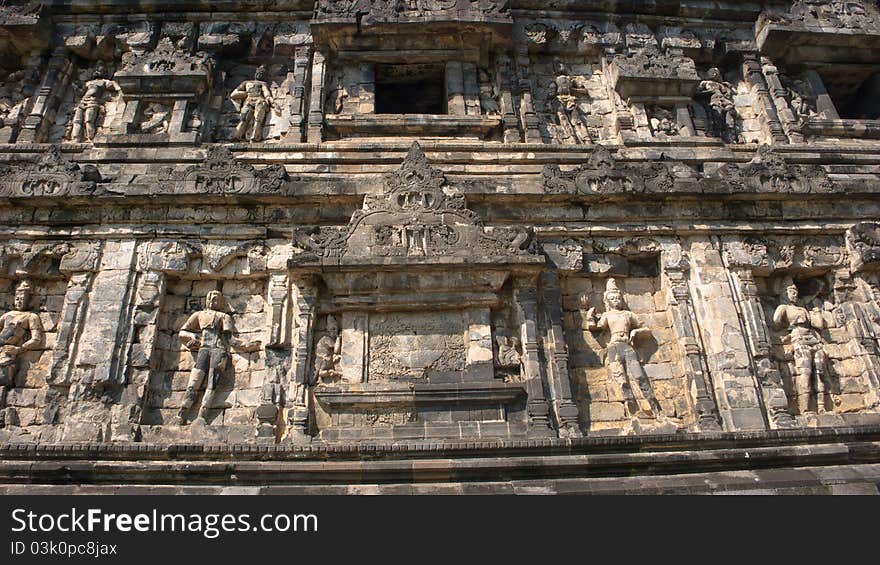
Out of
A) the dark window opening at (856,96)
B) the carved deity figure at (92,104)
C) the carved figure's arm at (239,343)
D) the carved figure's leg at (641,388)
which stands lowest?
the carved figure's leg at (641,388)

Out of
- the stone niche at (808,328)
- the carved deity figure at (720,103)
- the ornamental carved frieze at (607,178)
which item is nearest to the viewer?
the stone niche at (808,328)

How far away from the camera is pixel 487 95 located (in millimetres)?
11094

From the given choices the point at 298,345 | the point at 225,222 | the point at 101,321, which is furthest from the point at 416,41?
the point at 101,321

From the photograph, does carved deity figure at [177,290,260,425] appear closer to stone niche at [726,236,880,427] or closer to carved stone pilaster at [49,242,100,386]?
carved stone pilaster at [49,242,100,386]

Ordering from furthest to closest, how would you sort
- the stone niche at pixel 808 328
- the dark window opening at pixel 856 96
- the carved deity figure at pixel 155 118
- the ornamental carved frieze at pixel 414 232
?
the dark window opening at pixel 856 96 < the carved deity figure at pixel 155 118 < the ornamental carved frieze at pixel 414 232 < the stone niche at pixel 808 328

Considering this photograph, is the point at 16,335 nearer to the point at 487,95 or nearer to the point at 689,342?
the point at 487,95

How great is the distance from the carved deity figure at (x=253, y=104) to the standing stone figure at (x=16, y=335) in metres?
4.03

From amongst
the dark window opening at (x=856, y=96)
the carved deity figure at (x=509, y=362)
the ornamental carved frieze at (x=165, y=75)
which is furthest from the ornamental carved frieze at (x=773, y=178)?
the ornamental carved frieze at (x=165, y=75)

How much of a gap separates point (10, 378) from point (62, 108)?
5.31 metres

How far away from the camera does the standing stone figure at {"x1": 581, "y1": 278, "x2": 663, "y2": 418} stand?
312 inches

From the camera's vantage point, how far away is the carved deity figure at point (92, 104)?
10539 millimetres

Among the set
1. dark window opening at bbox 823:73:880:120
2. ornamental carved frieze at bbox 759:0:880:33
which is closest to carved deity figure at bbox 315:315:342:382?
ornamental carved frieze at bbox 759:0:880:33

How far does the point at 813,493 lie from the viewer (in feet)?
22.9

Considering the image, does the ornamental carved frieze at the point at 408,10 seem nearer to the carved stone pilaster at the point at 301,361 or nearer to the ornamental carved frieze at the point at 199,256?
the ornamental carved frieze at the point at 199,256
